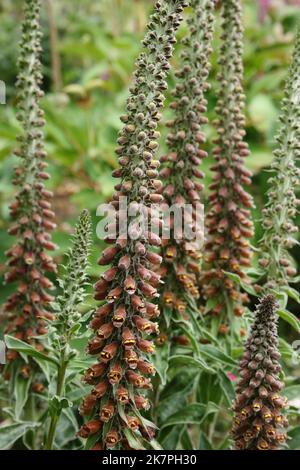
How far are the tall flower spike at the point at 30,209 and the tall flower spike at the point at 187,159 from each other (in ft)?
2.19

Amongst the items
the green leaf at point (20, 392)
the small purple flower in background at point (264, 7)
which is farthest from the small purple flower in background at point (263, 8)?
the green leaf at point (20, 392)

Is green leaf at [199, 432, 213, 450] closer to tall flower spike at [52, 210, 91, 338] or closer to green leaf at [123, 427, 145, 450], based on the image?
green leaf at [123, 427, 145, 450]

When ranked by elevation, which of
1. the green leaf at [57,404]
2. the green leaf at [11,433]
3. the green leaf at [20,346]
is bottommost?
the green leaf at [11,433]

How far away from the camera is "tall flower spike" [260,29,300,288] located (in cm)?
328

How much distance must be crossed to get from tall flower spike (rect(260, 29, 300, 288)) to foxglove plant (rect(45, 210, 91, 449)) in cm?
103

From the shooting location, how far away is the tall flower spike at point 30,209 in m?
3.50

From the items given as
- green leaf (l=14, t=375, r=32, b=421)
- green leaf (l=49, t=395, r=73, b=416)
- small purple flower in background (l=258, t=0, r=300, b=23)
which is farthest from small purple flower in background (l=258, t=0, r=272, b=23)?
green leaf (l=49, t=395, r=73, b=416)

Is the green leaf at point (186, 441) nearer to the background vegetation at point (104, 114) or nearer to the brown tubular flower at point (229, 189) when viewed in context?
the brown tubular flower at point (229, 189)

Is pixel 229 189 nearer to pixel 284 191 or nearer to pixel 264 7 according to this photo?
pixel 284 191

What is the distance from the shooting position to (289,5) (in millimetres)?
10320

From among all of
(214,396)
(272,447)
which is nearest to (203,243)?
(214,396)
